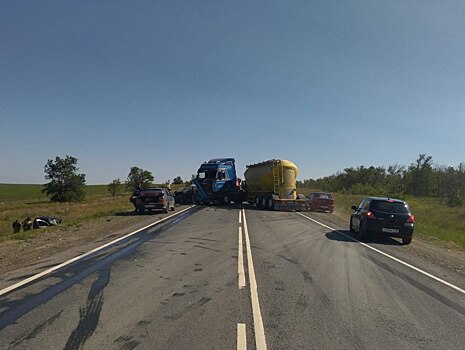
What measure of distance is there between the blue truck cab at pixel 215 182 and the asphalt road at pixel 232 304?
26.2 metres

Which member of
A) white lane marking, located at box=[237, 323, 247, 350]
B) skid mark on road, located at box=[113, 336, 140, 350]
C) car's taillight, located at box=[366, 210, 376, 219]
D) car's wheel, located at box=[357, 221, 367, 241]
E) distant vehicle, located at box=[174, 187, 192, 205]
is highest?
distant vehicle, located at box=[174, 187, 192, 205]

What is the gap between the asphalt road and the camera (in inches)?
203

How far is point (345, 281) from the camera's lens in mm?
8758

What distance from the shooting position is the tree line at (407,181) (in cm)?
5416

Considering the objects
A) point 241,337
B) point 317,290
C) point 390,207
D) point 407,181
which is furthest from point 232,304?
point 407,181

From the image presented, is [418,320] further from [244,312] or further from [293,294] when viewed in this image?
[244,312]

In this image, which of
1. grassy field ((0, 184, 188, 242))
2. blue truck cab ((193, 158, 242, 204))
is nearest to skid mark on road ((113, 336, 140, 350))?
grassy field ((0, 184, 188, 242))

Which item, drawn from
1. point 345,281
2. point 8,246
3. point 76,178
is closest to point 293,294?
point 345,281

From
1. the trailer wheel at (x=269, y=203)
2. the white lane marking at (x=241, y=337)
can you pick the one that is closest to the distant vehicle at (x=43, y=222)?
the trailer wheel at (x=269, y=203)

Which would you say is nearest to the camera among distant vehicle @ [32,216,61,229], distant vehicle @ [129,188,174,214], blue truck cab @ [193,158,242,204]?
distant vehicle @ [32,216,61,229]

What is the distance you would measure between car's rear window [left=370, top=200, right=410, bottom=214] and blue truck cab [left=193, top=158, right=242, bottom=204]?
868 inches

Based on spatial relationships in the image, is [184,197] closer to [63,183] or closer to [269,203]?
[269,203]

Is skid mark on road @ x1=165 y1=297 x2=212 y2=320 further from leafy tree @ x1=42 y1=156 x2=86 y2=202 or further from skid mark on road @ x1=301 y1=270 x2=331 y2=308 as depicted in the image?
leafy tree @ x1=42 y1=156 x2=86 y2=202

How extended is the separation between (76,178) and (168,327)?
82013 mm
